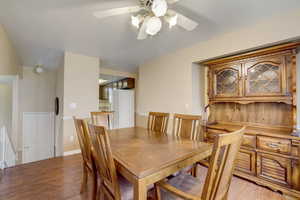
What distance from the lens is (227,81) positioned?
8.41 feet

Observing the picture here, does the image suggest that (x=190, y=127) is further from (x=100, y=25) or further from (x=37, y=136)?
(x=37, y=136)

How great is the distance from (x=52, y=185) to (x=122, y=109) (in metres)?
3.12

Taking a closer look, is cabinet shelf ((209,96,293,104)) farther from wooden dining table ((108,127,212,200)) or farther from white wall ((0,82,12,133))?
white wall ((0,82,12,133))

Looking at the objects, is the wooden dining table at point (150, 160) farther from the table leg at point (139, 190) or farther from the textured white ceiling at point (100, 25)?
the textured white ceiling at point (100, 25)

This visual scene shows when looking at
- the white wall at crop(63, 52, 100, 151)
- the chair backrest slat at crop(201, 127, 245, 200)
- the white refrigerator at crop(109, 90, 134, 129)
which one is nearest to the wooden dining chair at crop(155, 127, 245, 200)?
the chair backrest slat at crop(201, 127, 245, 200)

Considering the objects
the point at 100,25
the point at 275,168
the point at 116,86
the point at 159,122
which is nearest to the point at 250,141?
the point at 275,168

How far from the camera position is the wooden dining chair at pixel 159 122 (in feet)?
7.74

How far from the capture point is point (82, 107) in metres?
3.45

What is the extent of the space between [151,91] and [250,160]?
8.95 feet

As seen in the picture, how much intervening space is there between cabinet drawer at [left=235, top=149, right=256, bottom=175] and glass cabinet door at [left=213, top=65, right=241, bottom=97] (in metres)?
0.95

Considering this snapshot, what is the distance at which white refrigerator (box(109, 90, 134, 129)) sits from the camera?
16.1 feet

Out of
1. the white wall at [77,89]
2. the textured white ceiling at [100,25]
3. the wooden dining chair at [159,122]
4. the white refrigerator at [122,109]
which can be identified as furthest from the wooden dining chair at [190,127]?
the white refrigerator at [122,109]

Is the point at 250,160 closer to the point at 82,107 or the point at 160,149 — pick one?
the point at 160,149

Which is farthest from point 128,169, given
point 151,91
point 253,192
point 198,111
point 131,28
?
point 151,91
